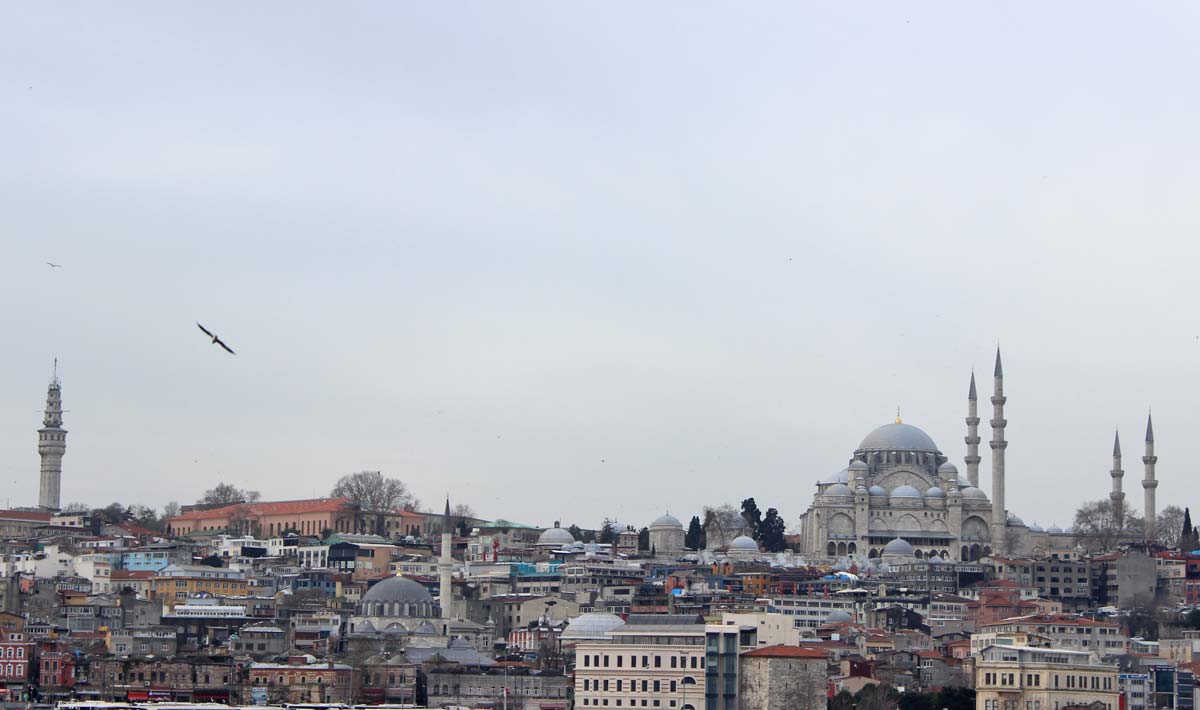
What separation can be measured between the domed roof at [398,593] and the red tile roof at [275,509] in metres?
23.1

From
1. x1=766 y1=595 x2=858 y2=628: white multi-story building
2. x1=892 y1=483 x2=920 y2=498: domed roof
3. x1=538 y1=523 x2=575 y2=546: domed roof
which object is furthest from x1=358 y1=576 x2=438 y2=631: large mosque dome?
x1=892 y1=483 x2=920 y2=498: domed roof

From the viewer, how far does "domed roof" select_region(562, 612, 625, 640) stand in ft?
200

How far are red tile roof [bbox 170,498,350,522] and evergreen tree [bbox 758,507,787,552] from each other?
14.8 metres

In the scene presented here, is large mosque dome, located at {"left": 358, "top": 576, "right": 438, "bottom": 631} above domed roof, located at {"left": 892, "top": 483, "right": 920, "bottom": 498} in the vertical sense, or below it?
below

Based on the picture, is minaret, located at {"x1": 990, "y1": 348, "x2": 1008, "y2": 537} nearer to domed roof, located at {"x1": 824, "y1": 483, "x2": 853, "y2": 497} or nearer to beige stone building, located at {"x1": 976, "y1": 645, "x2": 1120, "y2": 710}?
domed roof, located at {"x1": 824, "y1": 483, "x2": 853, "y2": 497}

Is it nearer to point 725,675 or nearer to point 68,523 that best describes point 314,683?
point 725,675

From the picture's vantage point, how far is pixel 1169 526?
3681 inches

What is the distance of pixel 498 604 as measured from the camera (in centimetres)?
7469

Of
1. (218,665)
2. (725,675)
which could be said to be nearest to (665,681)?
(725,675)

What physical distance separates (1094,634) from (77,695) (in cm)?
2562

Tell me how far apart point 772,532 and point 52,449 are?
25600mm

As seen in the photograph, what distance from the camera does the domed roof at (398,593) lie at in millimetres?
68625

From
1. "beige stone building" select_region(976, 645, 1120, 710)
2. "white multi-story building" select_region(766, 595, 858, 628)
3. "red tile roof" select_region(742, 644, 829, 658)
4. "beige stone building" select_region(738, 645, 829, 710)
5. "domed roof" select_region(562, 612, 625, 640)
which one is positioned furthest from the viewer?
"white multi-story building" select_region(766, 595, 858, 628)

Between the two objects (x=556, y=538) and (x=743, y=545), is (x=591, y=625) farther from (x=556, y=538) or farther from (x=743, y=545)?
(x=556, y=538)
